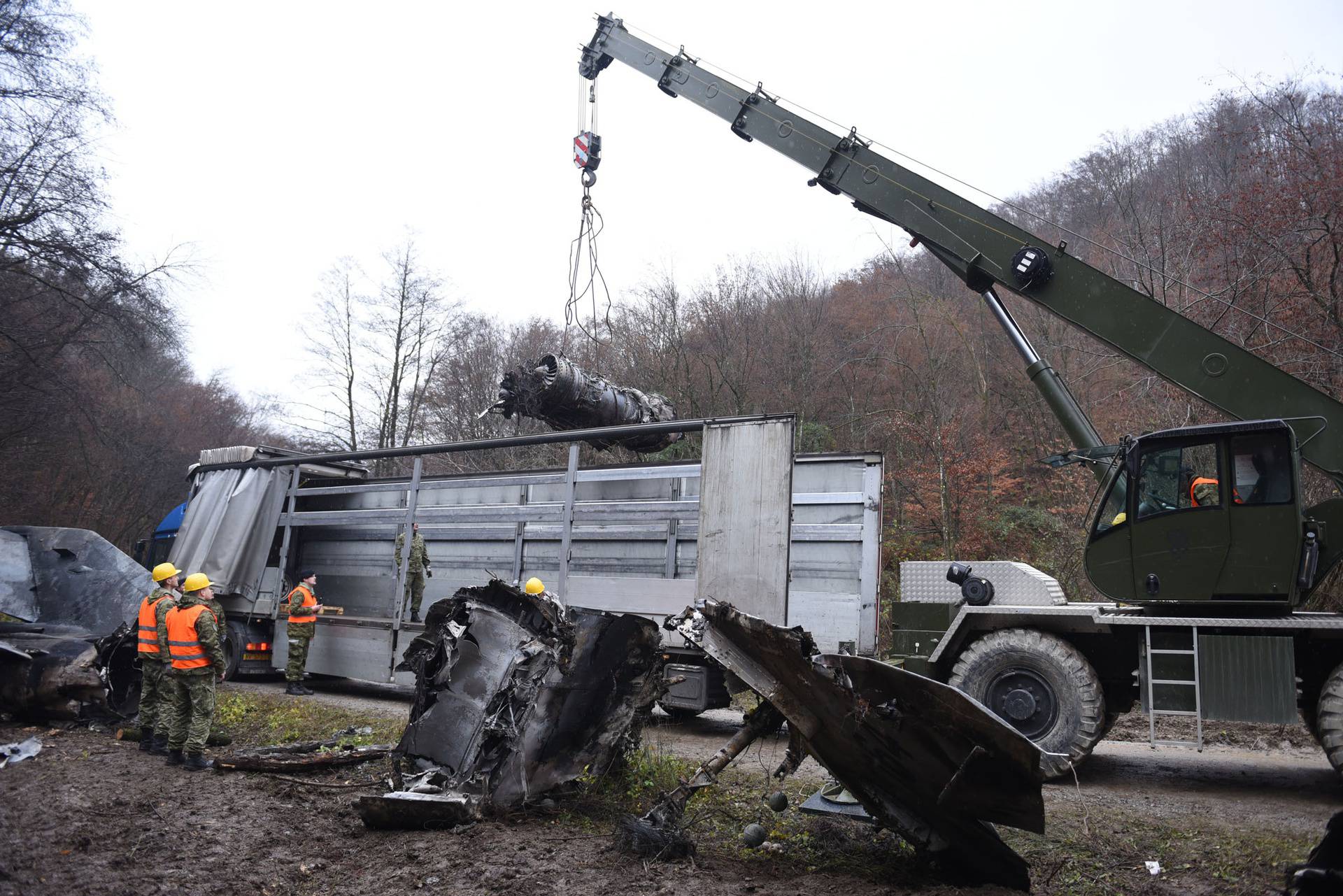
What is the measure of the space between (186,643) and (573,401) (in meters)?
3.71

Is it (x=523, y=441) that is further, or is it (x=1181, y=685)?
(x=523, y=441)

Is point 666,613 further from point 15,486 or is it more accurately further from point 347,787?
point 15,486

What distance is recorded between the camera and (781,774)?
13.6 ft

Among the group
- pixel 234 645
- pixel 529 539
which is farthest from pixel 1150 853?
pixel 234 645

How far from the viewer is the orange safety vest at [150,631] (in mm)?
7184

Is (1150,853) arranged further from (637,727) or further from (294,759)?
(294,759)

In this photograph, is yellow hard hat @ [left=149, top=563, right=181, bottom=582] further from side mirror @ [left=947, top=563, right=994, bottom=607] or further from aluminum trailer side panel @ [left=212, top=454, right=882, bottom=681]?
side mirror @ [left=947, top=563, right=994, bottom=607]

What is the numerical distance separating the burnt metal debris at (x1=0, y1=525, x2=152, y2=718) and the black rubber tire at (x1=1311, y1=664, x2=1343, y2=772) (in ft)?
31.8

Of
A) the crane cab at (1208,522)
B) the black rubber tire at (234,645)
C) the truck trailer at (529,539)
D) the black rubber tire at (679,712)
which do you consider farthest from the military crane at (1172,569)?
the black rubber tire at (234,645)

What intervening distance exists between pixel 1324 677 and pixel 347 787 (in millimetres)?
6984

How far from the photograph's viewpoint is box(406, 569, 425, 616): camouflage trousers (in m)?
10.3

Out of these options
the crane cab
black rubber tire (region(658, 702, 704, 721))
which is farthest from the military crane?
black rubber tire (region(658, 702, 704, 721))

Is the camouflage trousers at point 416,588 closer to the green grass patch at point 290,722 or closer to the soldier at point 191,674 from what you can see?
the green grass patch at point 290,722

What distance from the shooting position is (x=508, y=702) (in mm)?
5016
